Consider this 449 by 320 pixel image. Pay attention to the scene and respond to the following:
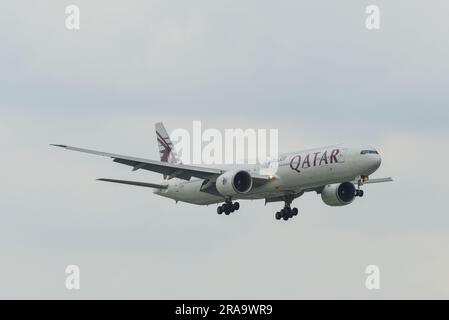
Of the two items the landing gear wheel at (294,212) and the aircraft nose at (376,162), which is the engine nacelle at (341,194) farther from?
the aircraft nose at (376,162)

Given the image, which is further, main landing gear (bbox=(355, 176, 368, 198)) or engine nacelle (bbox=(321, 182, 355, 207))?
engine nacelle (bbox=(321, 182, 355, 207))

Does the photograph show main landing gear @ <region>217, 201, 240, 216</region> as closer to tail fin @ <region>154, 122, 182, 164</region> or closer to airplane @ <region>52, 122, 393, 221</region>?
airplane @ <region>52, 122, 393, 221</region>

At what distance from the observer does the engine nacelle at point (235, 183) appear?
3445 inches

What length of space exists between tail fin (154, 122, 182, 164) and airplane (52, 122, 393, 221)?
7.76 m

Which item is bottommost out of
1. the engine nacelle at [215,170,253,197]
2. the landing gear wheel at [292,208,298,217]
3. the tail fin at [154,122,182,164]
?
the landing gear wheel at [292,208,298,217]

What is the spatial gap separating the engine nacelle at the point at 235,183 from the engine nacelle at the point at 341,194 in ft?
28.5

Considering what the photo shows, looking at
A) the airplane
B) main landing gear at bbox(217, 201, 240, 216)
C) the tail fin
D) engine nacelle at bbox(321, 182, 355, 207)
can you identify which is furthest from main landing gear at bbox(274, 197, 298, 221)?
the tail fin

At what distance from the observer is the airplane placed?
84125 millimetres

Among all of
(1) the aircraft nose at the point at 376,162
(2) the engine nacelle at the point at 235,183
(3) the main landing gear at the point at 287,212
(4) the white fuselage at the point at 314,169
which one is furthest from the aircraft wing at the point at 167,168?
(1) the aircraft nose at the point at 376,162

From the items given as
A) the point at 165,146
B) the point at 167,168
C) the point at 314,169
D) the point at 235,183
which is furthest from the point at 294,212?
the point at 165,146
